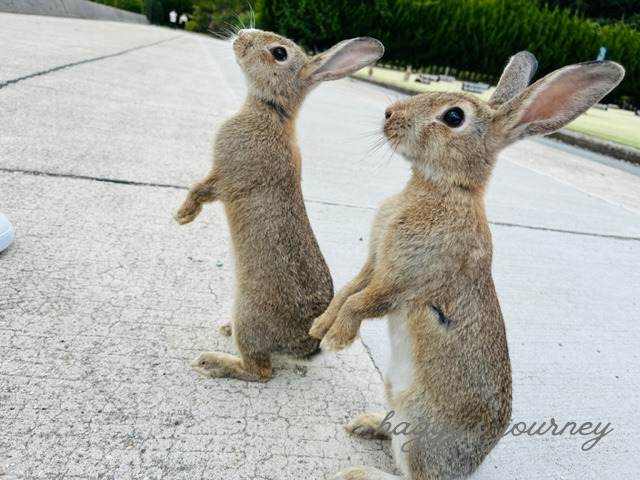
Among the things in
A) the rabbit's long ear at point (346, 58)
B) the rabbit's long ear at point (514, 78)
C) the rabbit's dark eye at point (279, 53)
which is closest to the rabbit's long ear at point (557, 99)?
the rabbit's long ear at point (514, 78)

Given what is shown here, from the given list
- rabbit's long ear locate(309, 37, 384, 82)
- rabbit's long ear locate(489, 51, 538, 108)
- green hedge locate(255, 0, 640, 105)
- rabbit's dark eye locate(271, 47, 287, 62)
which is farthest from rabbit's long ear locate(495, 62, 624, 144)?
green hedge locate(255, 0, 640, 105)

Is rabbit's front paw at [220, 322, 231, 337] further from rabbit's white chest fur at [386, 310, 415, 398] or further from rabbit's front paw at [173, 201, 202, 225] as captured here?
rabbit's white chest fur at [386, 310, 415, 398]

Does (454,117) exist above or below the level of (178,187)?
above

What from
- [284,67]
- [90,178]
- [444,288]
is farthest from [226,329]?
[90,178]

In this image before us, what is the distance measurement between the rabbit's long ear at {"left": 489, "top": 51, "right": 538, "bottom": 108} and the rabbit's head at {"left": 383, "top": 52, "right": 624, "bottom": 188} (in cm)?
27

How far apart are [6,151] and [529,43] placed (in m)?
23.0

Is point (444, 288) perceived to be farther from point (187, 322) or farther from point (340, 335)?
point (187, 322)

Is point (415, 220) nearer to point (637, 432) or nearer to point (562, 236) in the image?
point (637, 432)

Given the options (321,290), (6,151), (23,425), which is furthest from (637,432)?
(6,151)

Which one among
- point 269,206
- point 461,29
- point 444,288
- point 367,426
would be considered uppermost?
point 444,288

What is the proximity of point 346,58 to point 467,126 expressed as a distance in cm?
77

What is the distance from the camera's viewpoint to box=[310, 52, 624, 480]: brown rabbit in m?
1.69

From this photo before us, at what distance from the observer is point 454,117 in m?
1.90

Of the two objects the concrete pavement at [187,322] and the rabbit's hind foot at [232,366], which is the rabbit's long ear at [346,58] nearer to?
the concrete pavement at [187,322]
